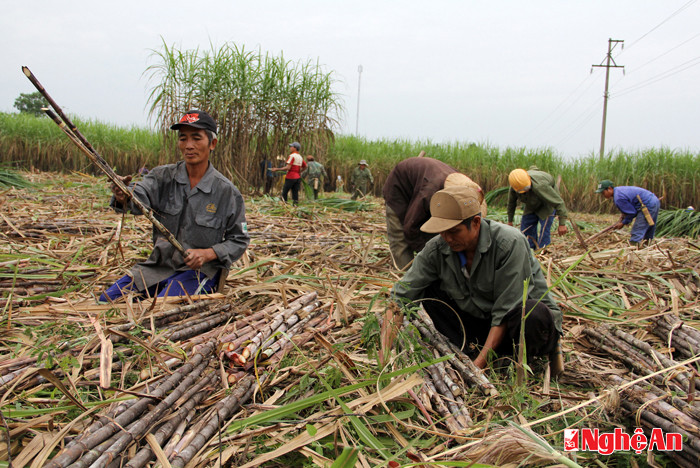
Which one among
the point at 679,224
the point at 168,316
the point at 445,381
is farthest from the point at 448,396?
the point at 679,224

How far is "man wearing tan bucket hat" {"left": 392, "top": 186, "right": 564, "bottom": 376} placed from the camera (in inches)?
80.2

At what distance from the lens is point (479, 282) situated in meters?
2.24

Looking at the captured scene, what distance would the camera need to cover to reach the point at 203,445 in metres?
1.46

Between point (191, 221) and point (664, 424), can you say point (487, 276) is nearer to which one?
point (664, 424)

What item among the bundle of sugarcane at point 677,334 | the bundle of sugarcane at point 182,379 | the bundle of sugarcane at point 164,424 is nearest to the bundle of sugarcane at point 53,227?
the bundle of sugarcane at point 182,379

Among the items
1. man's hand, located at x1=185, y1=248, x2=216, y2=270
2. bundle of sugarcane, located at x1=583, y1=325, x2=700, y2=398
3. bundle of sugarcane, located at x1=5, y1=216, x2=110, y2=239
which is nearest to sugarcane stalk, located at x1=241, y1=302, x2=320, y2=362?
man's hand, located at x1=185, y1=248, x2=216, y2=270

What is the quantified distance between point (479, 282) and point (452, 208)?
475mm

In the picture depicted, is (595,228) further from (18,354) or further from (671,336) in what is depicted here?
(18,354)

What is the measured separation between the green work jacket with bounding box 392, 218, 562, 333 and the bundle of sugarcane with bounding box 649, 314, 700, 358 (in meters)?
0.81

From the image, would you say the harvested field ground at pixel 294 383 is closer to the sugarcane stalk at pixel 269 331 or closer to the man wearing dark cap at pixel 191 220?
the sugarcane stalk at pixel 269 331

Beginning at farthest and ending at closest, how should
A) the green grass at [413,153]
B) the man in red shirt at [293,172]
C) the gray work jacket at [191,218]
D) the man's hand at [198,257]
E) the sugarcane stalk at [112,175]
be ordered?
the green grass at [413,153], the man in red shirt at [293,172], the gray work jacket at [191,218], the man's hand at [198,257], the sugarcane stalk at [112,175]

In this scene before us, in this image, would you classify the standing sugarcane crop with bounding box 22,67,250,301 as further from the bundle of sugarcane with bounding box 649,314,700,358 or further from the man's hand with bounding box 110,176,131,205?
the bundle of sugarcane with bounding box 649,314,700,358

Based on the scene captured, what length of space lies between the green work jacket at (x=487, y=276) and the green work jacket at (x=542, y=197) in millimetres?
3218

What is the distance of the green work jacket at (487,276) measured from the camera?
6.91 feet
